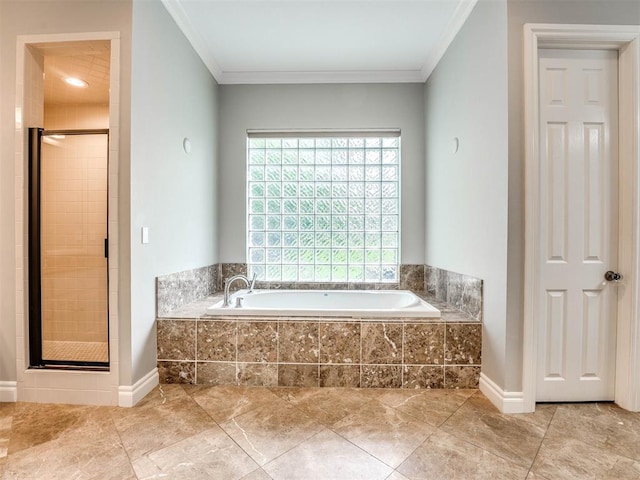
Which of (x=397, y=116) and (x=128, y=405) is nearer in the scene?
(x=128, y=405)

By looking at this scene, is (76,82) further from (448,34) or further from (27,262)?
(448,34)

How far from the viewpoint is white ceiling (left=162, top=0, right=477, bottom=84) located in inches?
91.0

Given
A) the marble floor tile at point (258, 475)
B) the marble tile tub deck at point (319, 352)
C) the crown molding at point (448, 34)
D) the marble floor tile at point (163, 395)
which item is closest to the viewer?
the marble floor tile at point (258, 475)

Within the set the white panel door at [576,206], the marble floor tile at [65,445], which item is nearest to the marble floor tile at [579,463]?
the white panel door at [576,206]

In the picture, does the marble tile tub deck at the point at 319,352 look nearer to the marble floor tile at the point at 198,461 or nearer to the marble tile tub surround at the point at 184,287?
the marble tile tub surround at the point at 184,287

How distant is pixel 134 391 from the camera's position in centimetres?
194

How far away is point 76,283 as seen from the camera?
9.32ft

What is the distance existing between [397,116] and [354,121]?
18.1 inches

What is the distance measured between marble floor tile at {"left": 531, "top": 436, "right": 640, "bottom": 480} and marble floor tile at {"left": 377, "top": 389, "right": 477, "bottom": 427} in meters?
0.48

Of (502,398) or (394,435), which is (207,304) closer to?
(394,435)

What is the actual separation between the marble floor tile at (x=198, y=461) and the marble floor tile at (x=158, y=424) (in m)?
0.06

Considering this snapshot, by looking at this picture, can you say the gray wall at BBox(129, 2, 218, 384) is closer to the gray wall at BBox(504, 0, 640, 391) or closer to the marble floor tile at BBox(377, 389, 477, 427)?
the marble floor tile at BBox(377, 389, 477, 427)

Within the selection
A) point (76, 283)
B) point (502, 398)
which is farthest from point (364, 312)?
point (76, 283)

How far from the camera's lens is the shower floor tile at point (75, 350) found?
2.33 metres
